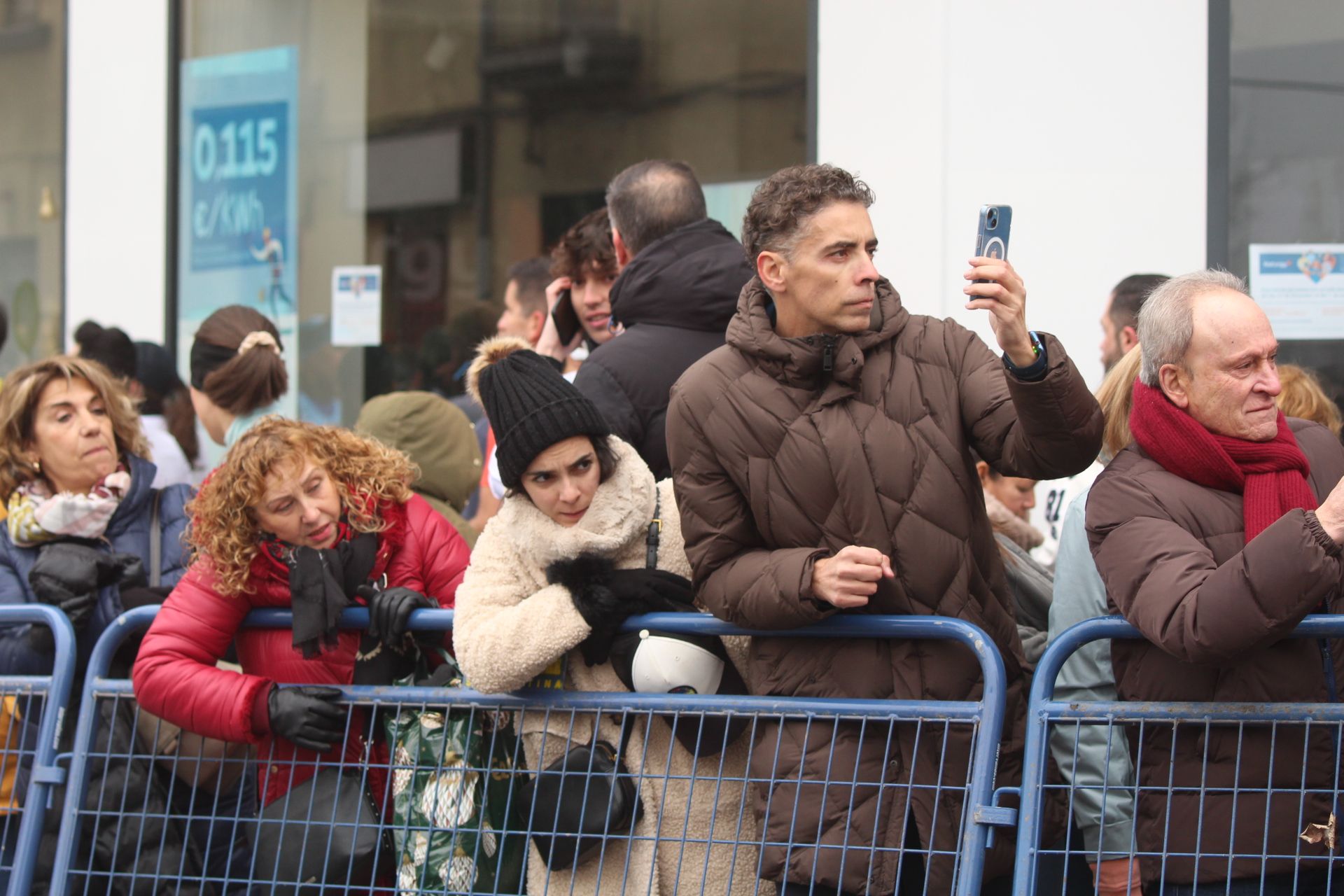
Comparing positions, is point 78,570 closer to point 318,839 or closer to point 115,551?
point 115,551

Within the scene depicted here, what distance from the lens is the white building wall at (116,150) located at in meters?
8.41

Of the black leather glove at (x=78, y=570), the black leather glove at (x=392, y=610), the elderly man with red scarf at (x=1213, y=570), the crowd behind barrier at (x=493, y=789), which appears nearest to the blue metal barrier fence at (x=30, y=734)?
the crowd behind barrier at (x=493, y=789)

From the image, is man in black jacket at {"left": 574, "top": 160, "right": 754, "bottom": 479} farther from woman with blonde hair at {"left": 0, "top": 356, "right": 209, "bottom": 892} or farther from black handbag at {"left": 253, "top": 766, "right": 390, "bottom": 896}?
woman with blonde hair at {"left": 0, "top": 356, "right": 209, "bottom": 892}

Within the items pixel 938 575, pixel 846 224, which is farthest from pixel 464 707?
pixel 846 224

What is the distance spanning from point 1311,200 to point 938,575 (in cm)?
340

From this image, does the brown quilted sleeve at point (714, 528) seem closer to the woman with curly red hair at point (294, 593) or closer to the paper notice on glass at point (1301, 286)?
the woman with curly red hair at point (294, 593)

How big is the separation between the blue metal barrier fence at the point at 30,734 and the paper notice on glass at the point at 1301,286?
13.9 feet

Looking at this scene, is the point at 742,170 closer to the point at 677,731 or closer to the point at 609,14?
the point at 609,14

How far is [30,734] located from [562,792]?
169 centimetres

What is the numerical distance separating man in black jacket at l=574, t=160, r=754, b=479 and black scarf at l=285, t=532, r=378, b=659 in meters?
0.74

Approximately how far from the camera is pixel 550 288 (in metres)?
4.96

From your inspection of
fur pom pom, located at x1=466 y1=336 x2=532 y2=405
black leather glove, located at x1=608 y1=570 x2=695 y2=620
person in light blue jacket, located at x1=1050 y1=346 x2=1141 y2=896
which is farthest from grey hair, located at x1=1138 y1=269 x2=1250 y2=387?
fur pom pom, located at x1=466 y1=336 x2=532 y2=405

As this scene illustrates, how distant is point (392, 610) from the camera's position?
371cm

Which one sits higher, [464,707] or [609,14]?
[609,14]
